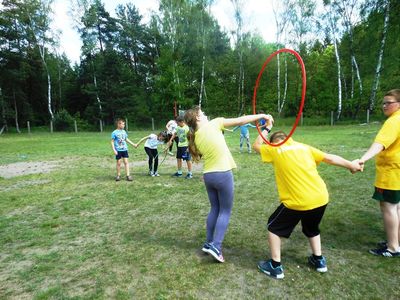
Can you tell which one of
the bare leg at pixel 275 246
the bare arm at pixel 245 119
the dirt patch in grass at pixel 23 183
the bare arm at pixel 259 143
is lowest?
the dirt patch in grass at pixel 23 183

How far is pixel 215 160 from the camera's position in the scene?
4008 mm

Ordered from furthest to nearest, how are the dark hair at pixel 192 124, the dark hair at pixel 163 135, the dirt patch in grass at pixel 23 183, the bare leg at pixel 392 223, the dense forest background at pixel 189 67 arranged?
the dense forest background at pixel 189 67 → the dark hair at pixel 163 135 → the dirt patch in grass at pixel 23 183 → the dark hair at pixel 192 124 → the bare leg at pixel 392 223

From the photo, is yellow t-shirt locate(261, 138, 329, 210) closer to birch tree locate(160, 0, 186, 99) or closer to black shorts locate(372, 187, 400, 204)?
black shorts locate(372, 187, 400, 204)

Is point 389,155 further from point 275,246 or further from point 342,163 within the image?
point 275,246

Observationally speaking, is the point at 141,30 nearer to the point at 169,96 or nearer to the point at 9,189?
the point at 169,96

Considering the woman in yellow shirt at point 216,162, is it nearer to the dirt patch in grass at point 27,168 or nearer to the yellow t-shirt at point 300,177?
the yellow t-shirt at point 300,177

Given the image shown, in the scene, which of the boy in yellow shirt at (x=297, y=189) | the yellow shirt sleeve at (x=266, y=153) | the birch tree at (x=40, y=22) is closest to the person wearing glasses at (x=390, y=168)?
the boy in yellow shirt at (x=297, y=189)

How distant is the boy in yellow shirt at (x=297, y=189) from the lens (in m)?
3.45

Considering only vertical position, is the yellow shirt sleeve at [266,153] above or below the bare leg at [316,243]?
above

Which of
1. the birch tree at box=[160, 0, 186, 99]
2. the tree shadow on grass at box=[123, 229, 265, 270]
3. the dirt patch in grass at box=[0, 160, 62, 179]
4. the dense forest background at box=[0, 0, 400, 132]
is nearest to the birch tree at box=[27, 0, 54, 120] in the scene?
the dense forest background at box=[0, 0, 400, 132]

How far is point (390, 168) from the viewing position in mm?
3865

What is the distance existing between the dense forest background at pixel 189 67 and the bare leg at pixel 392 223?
3052cm

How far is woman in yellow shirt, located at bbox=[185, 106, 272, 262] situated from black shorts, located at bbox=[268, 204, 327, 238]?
0.72 meters

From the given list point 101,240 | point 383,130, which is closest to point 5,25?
point 101,240
